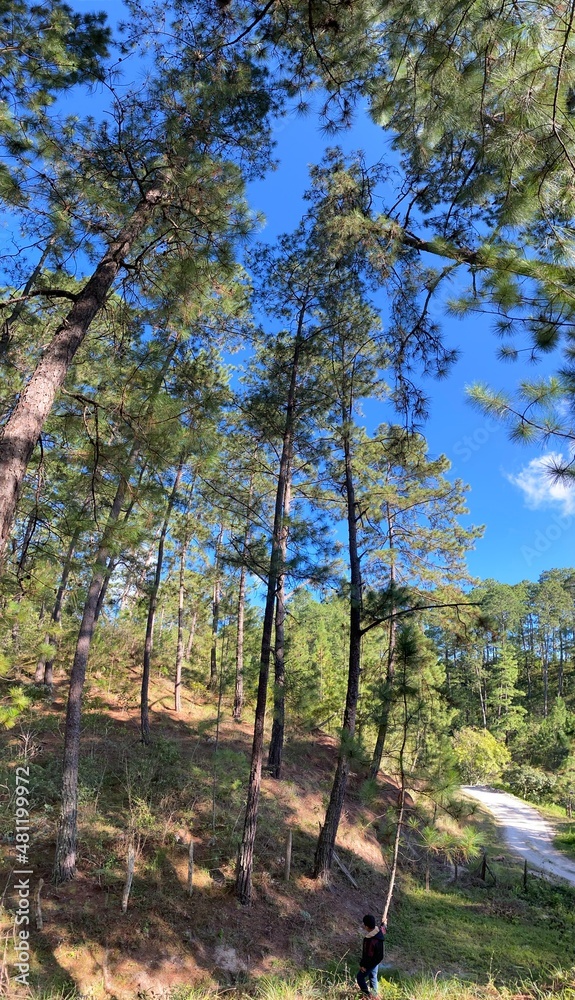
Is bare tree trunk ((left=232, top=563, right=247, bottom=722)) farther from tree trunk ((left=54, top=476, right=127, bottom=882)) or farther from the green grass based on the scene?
the green grass

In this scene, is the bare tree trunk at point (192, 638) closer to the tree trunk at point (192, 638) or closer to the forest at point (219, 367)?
the tree trunk at point (192, 638)

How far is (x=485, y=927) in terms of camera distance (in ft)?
26.9

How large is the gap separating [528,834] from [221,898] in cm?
1561

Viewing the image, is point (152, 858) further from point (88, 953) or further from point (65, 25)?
point (65, 25)

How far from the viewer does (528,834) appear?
54.6 ft

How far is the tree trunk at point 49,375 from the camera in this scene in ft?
8.65

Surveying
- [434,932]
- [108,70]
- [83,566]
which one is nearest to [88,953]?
[83,566]

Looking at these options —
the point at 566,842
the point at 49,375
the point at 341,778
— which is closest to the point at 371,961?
the point at 341,778

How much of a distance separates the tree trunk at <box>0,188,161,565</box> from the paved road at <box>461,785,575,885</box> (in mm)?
16518

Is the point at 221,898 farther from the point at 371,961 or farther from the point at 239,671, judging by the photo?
the point at 239,671

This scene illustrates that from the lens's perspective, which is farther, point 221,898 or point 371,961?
point 221,898

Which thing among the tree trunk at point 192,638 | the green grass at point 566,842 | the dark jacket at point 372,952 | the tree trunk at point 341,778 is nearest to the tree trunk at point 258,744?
the tree trunk at point 341,778

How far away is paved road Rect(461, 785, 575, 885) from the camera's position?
518 inches

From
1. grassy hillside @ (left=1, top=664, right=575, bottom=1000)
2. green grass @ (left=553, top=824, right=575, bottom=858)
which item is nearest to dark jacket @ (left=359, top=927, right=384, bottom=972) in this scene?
grassy hillside @ (left=1, top=664, right=575, bottom=1000)
